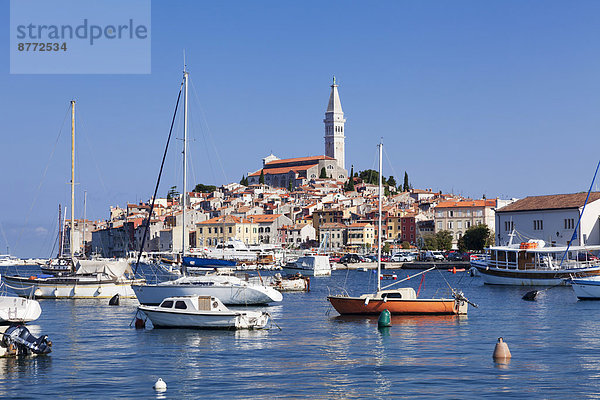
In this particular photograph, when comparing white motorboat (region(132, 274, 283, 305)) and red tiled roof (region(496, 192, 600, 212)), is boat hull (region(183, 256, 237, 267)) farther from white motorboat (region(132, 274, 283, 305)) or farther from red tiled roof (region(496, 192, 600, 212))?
red tiled roof (region(496, 192, 600, 212))

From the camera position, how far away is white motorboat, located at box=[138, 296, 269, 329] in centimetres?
2753

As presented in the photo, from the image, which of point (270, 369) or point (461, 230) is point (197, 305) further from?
point (461, 230)

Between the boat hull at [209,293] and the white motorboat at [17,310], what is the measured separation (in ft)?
23.8

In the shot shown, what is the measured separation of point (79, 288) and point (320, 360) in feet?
74.8

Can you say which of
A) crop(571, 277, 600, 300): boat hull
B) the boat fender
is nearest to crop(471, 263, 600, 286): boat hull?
crop(571, 277, 600, 300): boat hull

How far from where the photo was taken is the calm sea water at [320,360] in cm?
1841

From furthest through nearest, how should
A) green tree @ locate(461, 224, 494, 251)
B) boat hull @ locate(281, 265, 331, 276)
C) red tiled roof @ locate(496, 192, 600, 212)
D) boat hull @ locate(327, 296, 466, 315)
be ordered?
green tree @ locate(461, 224, 494, 251) → boat hull @ locate(281, 265, 331, 276) → red tiled roof @ locate(496, 192, 600, 212) → boat hull @ locate(327, 296, 466, 315)

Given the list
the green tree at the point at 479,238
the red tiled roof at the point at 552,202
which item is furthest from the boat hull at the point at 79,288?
the green tree at the point at 479,238

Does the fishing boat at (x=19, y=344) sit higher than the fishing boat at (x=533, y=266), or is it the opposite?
the fishing boat at (x=533, y=266)

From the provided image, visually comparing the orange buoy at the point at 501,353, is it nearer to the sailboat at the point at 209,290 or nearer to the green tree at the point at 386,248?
the sailboat at the point at 209,290

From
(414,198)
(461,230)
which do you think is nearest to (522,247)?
(461,230)

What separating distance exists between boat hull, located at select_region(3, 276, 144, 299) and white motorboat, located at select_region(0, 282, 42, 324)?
Result: 1252 cm

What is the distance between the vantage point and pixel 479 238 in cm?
11325

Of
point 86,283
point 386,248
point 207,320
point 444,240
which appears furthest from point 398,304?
point 386,248
